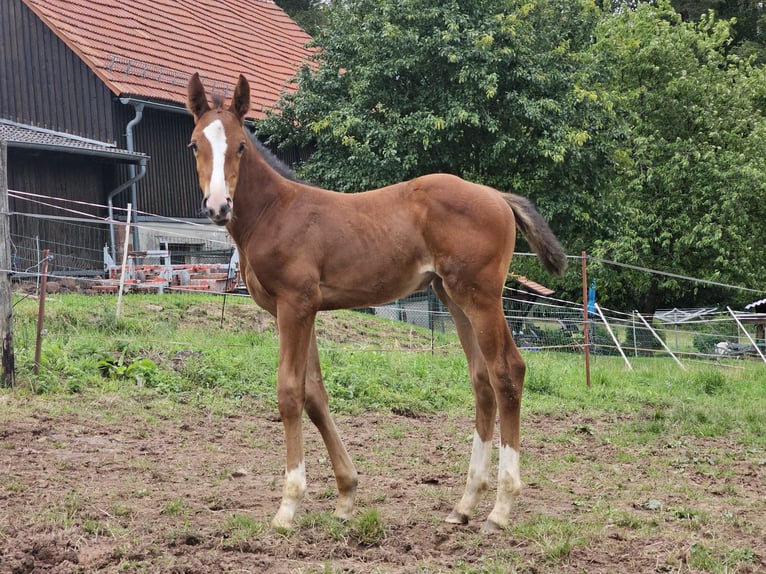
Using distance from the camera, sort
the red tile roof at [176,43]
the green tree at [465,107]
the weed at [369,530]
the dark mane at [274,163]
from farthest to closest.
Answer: the red tile roof at [176,43] → the green tree at [465,107] → the dark mane at [274,163] → the weed at [369,530]

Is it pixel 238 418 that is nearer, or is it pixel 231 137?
pixel 231 137

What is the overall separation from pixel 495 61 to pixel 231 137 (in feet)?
40.4

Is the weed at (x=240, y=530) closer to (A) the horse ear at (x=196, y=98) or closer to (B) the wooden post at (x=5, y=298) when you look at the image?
(A) the horse ear at (x=196, y=98)

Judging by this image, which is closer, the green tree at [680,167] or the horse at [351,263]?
the horse at [351,263]

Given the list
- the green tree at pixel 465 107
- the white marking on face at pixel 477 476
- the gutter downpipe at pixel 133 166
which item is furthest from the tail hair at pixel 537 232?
the gutter downpipe at pixel 133 166

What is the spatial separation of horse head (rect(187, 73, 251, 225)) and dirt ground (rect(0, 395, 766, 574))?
1.73 meters

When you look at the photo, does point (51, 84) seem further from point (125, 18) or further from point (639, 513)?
point (639, 513)

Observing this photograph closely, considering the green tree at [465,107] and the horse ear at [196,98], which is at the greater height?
the green tree at [465,107]

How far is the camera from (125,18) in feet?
68.7

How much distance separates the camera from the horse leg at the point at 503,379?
4.64 m

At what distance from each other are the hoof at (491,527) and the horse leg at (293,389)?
3.37 feet

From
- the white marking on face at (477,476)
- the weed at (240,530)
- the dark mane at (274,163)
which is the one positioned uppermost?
the dark mane at (274,163)

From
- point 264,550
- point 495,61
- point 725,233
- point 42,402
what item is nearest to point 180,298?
point 42,402

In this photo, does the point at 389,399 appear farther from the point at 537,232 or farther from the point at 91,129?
the point at 91,129
